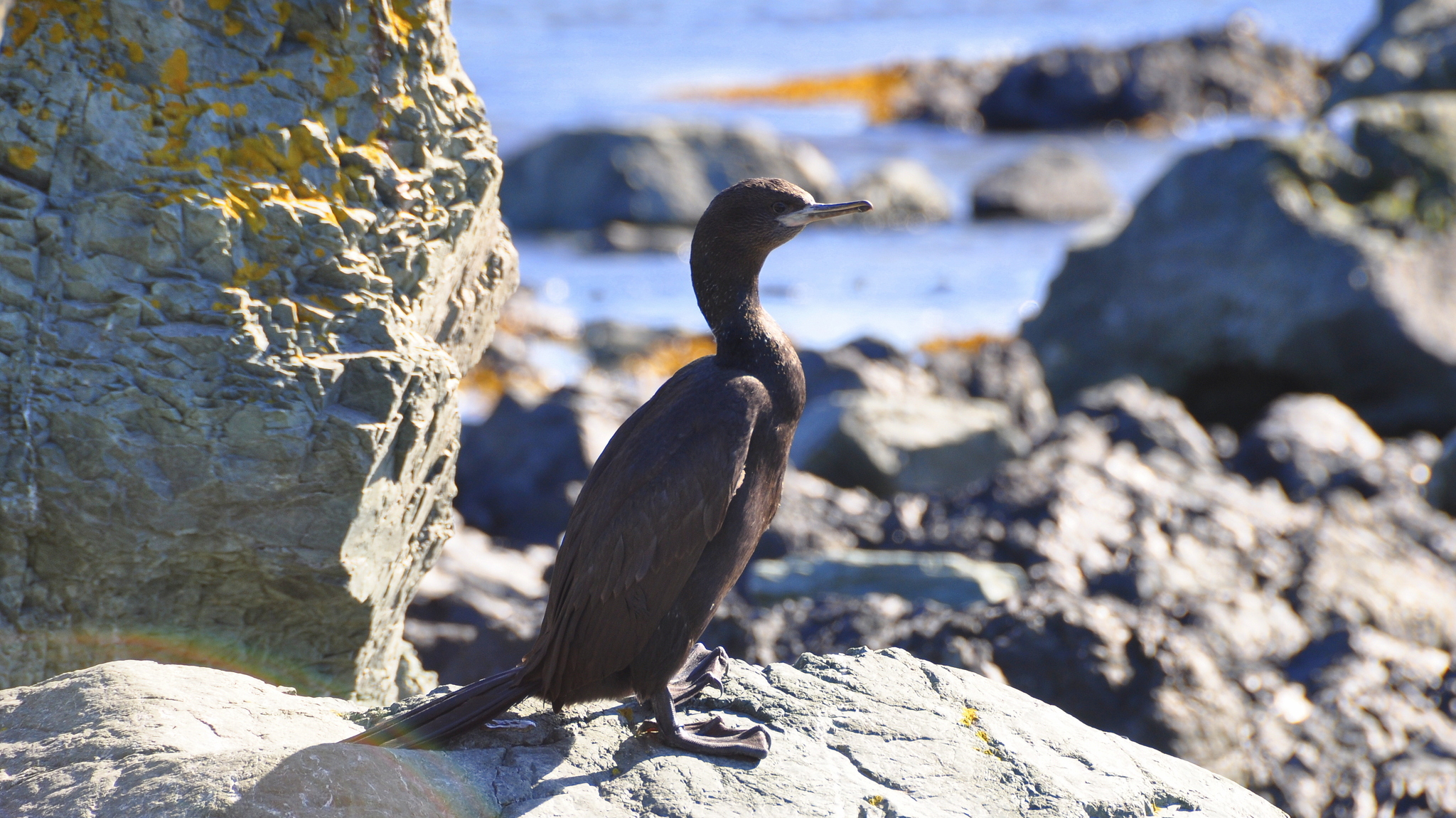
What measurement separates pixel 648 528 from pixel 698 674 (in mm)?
734

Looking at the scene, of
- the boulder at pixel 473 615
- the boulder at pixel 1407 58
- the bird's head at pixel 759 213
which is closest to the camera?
the bird's head at pixel 759 213

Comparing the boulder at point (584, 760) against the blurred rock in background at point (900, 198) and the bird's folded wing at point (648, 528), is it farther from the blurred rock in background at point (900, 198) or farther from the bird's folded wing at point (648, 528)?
the blurred rock in background at point (900, 198)

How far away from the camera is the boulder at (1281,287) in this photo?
1198cm

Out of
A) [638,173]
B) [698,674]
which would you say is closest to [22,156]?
[698,674]

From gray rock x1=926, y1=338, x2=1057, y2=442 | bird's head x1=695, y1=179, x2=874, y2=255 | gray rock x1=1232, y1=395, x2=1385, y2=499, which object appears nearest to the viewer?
bird's head x1=695, y1=179, x2=874, y2=255

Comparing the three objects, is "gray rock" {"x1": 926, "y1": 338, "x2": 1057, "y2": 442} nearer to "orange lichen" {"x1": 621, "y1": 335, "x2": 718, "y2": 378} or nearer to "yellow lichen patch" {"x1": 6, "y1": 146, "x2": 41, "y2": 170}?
"orange lichen" {"x1": 621, "y1": 335, "x2": 718, "y2": 378}

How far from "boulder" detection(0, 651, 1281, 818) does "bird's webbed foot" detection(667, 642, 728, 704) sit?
0.07 metres

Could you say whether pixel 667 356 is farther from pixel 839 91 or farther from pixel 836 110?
pixel 839 91

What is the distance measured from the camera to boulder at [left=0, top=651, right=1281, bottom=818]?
3242 millimetres

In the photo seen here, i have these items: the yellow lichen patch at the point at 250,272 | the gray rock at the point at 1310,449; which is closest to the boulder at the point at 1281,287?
the gray rock at the point at 1310,449

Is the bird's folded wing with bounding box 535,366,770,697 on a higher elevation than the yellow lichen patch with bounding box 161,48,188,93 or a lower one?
lower

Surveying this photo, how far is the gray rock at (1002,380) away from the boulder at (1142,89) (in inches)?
852

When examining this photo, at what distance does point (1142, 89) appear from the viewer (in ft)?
106

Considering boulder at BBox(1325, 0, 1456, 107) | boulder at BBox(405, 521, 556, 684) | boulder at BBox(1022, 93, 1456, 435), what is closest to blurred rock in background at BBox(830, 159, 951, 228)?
boulder at BBox(1325, 0, 1456, 107)
